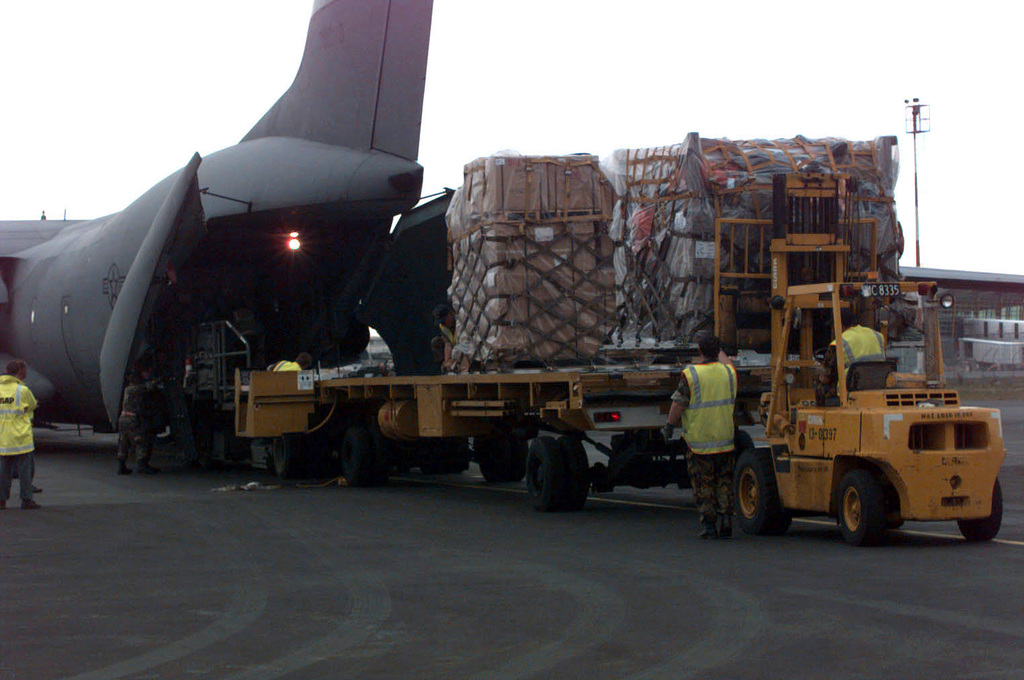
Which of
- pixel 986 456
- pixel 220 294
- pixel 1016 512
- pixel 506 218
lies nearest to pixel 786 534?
pixel 986 456

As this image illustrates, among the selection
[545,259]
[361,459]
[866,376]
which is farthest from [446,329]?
[866,376]

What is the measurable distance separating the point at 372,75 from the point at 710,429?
12.1 meters

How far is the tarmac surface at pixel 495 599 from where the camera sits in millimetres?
6070

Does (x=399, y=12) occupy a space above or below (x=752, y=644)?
above

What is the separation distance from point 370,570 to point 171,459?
15459 millimetres

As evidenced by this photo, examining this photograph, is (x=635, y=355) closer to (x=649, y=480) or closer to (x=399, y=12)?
(x=649, y=480)

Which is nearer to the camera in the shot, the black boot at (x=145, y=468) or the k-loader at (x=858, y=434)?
the k-loader at (x=858, y=434)

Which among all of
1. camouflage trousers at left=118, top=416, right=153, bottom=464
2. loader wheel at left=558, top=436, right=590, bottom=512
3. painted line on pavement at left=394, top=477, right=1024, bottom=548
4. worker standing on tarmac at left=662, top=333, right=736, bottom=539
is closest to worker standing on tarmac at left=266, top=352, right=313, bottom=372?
painted line on pavement at left=394, top=477, right=1024, bottom=548

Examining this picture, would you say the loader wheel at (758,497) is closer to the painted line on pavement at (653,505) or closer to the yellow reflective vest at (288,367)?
the painted line on pavement at (653,505)

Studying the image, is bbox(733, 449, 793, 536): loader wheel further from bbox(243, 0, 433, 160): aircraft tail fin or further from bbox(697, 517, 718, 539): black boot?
bbox(243, 0, 433, 160): aircraft tail fin

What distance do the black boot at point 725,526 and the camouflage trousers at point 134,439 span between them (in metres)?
13.0

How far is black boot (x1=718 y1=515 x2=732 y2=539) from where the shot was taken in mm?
10742

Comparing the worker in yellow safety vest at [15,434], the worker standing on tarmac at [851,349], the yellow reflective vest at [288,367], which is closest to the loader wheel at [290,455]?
the yellow reflective vest at [288,367]

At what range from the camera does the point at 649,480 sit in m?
13.2
